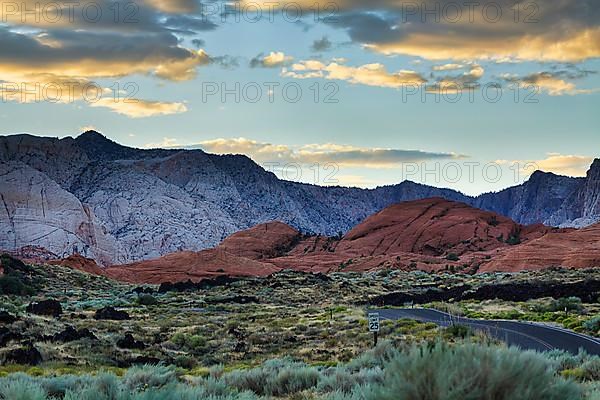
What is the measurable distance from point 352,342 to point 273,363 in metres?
8.97

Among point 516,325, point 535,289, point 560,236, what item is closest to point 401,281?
point 535,289

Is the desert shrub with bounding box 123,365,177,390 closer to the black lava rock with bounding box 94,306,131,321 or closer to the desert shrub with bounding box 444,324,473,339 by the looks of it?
the desert shrub with bounding box 444,324,473,339

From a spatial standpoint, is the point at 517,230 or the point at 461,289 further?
the point at 517,230

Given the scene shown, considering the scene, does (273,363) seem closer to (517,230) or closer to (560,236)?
(560,236)

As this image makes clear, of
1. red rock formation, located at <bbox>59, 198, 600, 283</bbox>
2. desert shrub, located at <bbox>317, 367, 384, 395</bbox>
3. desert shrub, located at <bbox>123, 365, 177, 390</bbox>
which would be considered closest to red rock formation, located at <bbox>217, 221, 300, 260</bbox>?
red rock formation, located at <bbox>59, 198, 600, 283</bbox>

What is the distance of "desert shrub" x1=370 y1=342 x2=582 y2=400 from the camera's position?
5.55 m

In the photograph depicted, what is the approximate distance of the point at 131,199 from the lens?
137375mm

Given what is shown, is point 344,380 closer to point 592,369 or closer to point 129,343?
point 592,369

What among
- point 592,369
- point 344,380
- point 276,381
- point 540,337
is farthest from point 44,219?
point 592,369

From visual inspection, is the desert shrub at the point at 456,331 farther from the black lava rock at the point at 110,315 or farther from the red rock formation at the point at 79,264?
→ the red rock formation at the point at 79,264

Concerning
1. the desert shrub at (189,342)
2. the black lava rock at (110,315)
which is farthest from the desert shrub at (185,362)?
the black lava rock at (110,315)

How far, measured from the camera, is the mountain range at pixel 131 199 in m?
106

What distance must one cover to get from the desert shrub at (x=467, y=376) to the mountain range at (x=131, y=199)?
99.7 m

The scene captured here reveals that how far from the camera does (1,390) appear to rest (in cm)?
901
